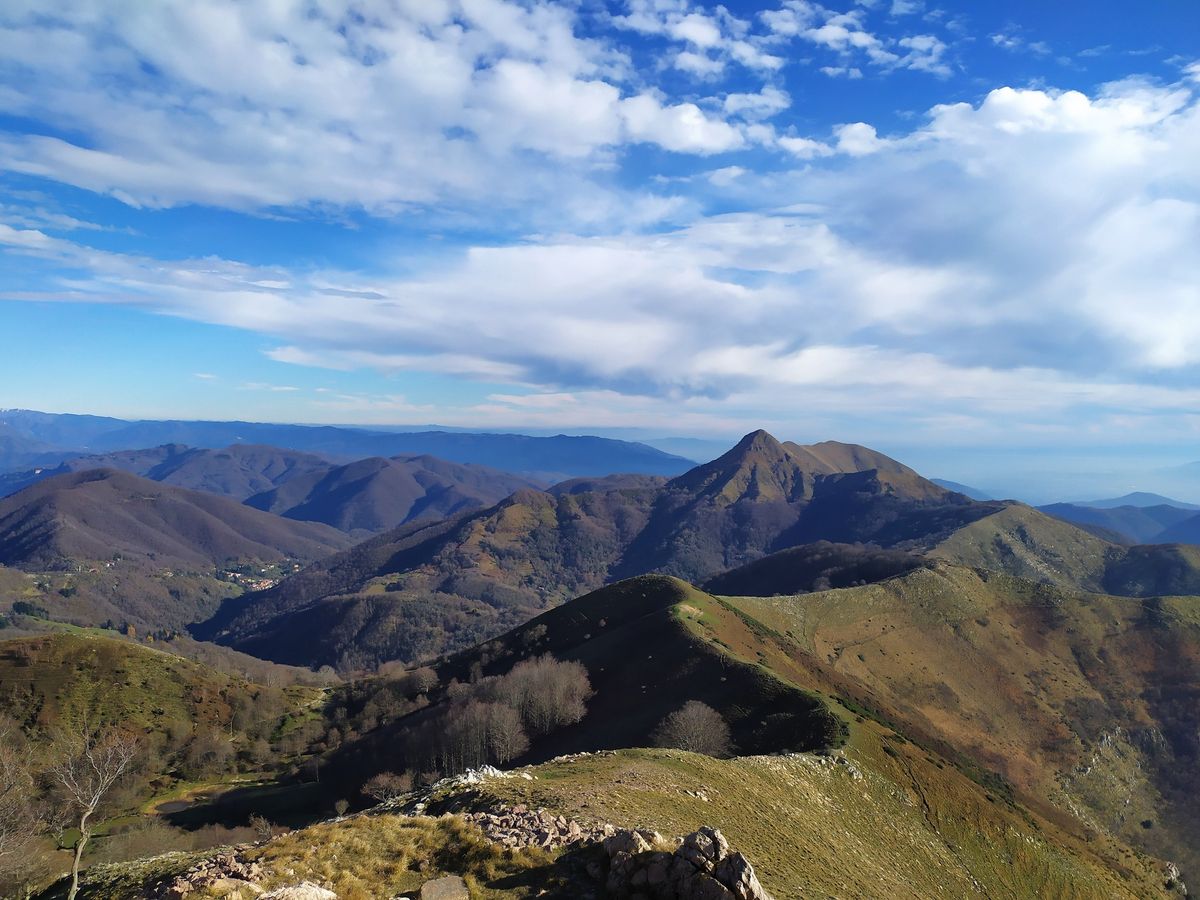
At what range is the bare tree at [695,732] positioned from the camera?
70.8 meters

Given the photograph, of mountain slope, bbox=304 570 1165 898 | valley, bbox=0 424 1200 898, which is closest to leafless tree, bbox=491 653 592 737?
valley, bbox=0 424 1200 898

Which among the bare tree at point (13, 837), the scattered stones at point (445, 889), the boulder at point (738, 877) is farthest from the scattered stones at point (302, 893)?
the bare tree at point (13, 837)

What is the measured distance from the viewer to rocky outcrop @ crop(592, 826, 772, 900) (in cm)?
2211

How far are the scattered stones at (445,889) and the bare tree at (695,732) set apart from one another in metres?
50.5

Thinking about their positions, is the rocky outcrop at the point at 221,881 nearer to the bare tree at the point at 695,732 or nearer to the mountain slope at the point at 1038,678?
the bare tree at the point at 695,732

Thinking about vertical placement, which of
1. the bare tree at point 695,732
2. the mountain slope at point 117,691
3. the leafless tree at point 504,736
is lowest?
the mountain slope at point 117,691

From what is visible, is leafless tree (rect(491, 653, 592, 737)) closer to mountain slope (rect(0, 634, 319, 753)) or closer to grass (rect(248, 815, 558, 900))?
grass (rect(248, 815, 558, 900))

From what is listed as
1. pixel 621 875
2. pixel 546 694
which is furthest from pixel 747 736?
pixel 621 875

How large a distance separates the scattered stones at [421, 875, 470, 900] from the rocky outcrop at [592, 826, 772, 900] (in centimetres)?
523

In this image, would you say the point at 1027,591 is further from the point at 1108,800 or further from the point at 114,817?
the point at 114,817

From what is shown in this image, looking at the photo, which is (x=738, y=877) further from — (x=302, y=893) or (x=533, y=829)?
(x=302, y=893)

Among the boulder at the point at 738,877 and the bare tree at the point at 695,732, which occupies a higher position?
the boulder at the point at 738,877

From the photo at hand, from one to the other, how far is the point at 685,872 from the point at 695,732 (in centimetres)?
5272

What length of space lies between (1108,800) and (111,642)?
8316 inches
